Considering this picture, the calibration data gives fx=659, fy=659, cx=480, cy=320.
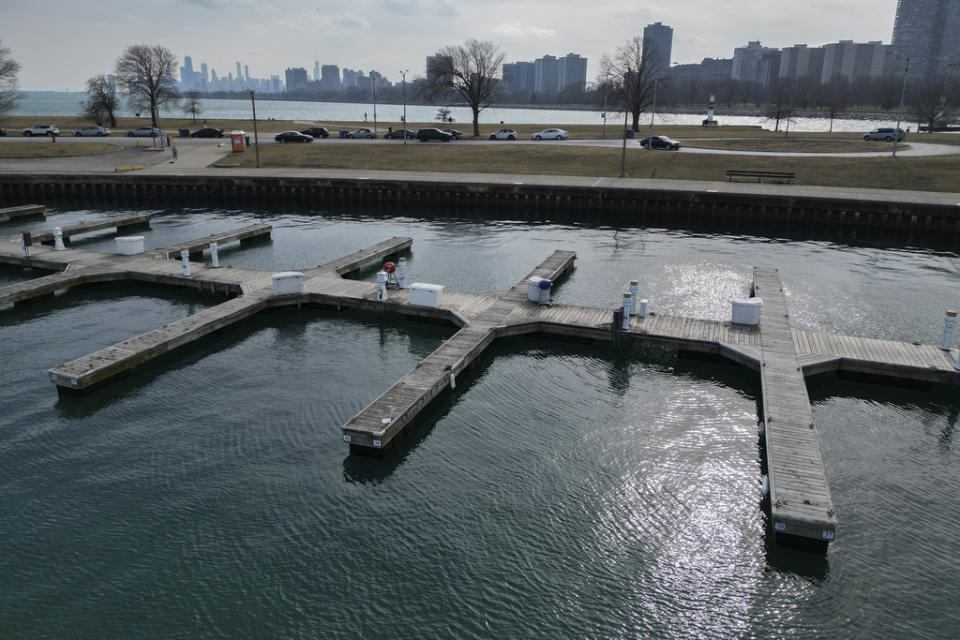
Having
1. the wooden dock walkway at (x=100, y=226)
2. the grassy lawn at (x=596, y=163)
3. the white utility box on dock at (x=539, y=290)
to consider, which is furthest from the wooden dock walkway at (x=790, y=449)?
the wooden dock walkway at (x=100, y=226)

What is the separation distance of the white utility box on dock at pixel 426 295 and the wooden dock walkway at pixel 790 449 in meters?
11.4

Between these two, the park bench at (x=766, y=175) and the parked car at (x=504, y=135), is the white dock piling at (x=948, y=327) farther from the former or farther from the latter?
the parked car at (x=504, y=135)

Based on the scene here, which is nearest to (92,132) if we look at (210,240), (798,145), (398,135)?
(398,135)

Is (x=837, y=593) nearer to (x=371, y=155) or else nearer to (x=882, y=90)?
(x=371, y=155)

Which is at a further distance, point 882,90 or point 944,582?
point 882,90

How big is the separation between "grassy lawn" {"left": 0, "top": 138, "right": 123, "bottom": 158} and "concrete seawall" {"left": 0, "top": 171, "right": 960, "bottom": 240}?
48.0 ft

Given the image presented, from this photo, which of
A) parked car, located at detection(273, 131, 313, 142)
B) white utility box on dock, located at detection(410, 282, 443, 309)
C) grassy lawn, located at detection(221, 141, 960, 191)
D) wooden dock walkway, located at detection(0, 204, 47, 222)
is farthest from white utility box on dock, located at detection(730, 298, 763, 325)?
parked car, located at detection(273, 131, 313, 142)

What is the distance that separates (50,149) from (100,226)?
37020 millimetres

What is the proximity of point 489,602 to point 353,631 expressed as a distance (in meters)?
2.34

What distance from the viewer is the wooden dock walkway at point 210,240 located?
110ft

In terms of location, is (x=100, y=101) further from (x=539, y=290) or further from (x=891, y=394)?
(x=891, y=394)

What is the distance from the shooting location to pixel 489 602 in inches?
452

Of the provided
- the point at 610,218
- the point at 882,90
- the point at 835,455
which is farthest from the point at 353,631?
the point at 882,90

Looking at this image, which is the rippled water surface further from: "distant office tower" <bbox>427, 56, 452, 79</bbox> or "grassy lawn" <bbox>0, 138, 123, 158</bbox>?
"distant office tower" <bbox>427, 56, 452, 79</bbox>
